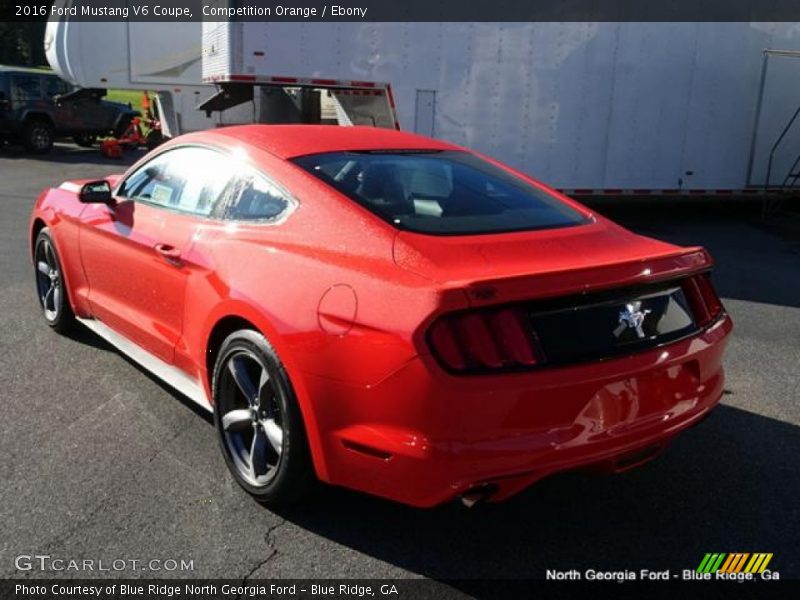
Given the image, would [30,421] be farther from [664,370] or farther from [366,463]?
[664,370]

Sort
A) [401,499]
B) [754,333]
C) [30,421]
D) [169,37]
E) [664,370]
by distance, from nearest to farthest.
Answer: [401,499], [664,370], [30,421], [754,333], [169,37]

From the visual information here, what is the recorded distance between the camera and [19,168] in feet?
51.8

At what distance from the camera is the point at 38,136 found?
18297mm

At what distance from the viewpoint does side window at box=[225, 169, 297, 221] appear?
10.0ft

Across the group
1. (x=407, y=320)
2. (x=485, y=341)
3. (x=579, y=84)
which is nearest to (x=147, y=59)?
(x=579, y=84)

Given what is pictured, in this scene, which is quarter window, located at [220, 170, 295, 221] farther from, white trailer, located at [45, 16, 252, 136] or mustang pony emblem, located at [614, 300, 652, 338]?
white trailer, located at [45, 16, 252, 136]

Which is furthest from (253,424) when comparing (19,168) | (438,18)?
(19,168)

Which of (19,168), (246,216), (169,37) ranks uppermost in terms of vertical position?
(169,37)

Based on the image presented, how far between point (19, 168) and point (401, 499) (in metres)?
16.0

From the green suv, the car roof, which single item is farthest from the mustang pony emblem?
the green suv

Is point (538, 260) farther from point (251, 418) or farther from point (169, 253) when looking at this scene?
point (169, 253)

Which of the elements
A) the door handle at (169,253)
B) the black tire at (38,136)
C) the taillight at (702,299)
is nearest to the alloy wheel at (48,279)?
the door handle at (169,253)

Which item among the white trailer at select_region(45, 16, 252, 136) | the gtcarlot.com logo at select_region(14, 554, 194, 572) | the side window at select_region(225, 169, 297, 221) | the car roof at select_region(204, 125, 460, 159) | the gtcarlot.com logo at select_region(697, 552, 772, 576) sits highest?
the white trailer at select_region(45, 16, 252, 136)

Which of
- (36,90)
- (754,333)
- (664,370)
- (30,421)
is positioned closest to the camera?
(664,370)
